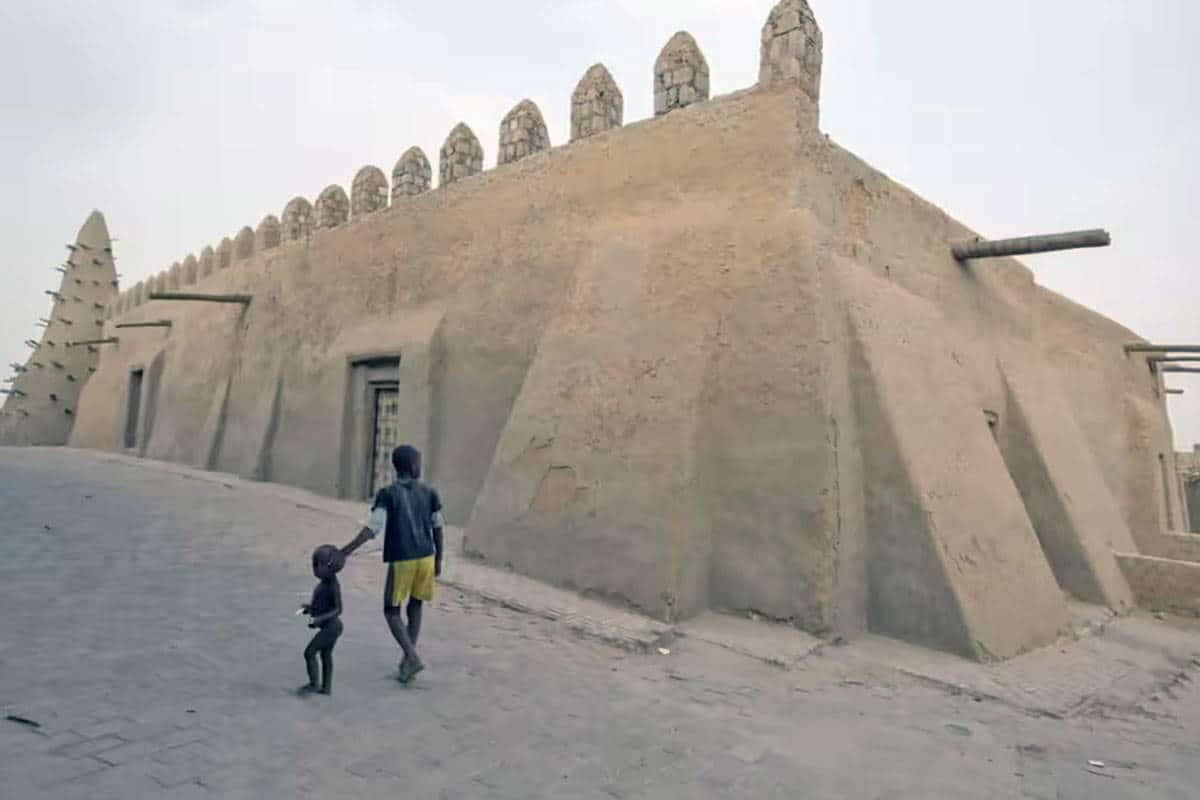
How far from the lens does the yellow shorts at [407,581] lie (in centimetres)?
400

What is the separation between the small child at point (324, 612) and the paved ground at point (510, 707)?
129 millimetres

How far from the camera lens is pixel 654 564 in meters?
5.67

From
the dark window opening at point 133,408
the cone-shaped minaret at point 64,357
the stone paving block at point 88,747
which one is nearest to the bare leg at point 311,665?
the stone paving block at point 88,747

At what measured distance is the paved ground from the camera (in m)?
2.94

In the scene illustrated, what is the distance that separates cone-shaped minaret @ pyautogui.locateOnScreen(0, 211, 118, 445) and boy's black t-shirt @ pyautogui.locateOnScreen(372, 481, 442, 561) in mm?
26605

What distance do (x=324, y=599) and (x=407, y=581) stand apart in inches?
19.7

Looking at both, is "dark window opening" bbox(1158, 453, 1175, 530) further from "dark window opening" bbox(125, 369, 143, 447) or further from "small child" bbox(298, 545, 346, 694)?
"dark window opening" bbox(125, 369, 143, 447)

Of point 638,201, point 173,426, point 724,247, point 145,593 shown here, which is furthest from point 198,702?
point 173,426

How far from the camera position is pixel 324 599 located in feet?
11.9

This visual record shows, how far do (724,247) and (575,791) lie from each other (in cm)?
479

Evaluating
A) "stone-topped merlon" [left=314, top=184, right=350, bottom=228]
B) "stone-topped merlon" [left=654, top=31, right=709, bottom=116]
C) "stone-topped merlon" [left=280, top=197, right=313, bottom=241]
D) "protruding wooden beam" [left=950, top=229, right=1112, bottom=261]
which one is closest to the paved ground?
"protruding wooden beam" [left=950, top=229, right=1112, bottom=261]

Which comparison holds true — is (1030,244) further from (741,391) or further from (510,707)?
(510,707)

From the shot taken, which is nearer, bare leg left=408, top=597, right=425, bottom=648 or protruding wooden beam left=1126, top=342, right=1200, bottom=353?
bare leg left=408, top=597, right=425, bottom=648

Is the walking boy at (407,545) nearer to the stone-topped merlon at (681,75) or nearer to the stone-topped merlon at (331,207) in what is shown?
the stone-topped merlon at (681,75)
